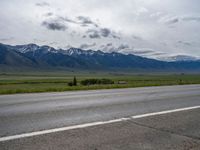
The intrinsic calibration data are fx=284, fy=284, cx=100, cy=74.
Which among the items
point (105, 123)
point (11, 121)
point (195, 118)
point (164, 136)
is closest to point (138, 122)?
point (105, 123)

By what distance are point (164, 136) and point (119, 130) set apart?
1052 millimetres

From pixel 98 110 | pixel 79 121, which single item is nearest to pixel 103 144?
pixel 79 121

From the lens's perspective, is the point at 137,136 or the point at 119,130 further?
the point at 119,130

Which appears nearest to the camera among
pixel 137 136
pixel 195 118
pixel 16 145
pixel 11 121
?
pixel 16 145

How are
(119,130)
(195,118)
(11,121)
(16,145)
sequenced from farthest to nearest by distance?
(195,118), (11,121), (119,130), (16,145)

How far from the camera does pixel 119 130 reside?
6.73m

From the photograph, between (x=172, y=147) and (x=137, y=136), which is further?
(x=137, y=136)

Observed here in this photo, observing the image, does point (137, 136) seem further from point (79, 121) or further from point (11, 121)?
point (11, 121)

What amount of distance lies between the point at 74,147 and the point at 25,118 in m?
2.90

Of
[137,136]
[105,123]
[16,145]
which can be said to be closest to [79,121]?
[105,123]

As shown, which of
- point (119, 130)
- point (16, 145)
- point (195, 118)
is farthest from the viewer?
point (195, 118)

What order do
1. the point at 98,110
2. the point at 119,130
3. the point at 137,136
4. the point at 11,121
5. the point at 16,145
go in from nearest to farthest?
the point at 16,145
the point at 137,136
the point at 119,130
the point at 11,121
the point at 98,110

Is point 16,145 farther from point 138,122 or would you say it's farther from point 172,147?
point 138,122

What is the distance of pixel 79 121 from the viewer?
762cm
